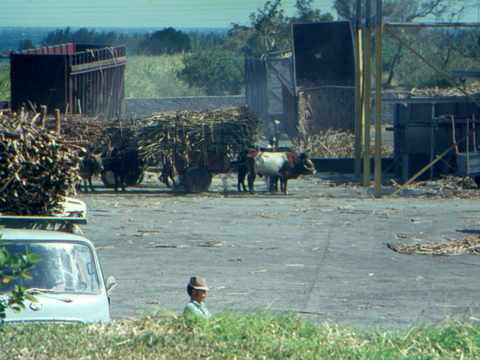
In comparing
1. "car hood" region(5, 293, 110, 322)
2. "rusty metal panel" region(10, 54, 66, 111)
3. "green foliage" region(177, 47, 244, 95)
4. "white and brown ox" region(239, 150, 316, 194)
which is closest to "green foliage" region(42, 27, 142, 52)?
"green foliage" region(177, 47, 244, 95)

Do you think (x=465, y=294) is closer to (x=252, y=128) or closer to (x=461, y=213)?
(x=461, y=213)

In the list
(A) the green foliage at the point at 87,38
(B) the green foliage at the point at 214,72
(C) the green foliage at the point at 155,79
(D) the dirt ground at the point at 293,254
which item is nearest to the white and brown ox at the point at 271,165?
(D) the dirt ground at the point at 293,254

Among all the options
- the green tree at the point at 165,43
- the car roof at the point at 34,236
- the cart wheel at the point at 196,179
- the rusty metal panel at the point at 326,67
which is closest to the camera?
the car roof at the point at 34,236

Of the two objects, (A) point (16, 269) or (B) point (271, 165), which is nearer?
(A) point (16, 269)

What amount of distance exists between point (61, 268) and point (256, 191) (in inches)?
680

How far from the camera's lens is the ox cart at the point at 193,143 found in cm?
2481

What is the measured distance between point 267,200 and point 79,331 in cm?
1772

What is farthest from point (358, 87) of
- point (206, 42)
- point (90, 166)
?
point (206, 42)

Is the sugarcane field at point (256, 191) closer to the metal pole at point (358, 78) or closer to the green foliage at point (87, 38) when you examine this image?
the metal pole at point (358, 78)

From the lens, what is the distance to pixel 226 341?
6184mm

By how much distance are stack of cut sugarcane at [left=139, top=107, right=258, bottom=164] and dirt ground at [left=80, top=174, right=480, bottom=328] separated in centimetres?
114

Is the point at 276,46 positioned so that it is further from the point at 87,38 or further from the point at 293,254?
the point at 293,254

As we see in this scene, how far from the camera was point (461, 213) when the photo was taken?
21453 millimetres

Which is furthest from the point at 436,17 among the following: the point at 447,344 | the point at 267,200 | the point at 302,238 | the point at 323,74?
the point at 447,344
